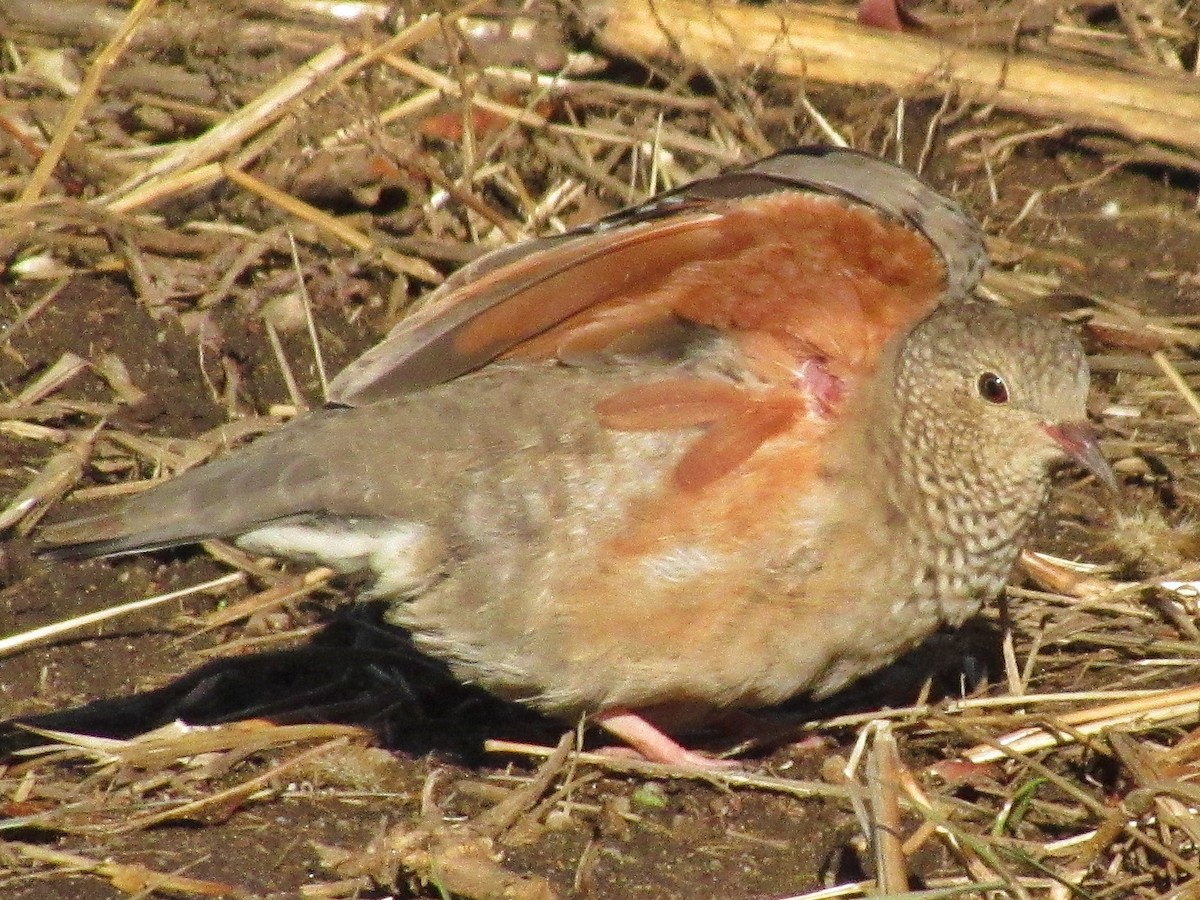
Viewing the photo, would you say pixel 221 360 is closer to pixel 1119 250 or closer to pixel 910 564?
pixel 910 564

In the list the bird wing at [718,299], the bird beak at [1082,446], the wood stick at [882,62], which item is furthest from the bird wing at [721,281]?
the wood stick at [882,62]

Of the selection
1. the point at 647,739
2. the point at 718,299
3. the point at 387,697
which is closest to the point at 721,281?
the point at 718,299

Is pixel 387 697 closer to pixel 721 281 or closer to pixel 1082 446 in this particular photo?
pixel 721 281

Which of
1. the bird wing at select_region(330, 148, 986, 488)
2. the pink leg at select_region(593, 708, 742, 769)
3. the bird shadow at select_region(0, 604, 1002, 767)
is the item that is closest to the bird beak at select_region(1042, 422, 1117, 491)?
the bird wing at select_region(330, 148, 986, 488)

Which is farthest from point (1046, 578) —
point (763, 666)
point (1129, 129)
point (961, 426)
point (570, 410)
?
point (1129, 129)

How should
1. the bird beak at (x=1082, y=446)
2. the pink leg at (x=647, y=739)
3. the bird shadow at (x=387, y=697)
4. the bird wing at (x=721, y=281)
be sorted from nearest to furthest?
the bird wing at (x=721, y=281) → the bird beak at (x=1082, y=446) → the pink leg at (x=647, y=739) → the bird shadow at (x=387, y=697)

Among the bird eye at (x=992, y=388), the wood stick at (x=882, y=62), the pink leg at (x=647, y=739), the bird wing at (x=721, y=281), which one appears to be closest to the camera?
the bird wing at (x=721, y=281)

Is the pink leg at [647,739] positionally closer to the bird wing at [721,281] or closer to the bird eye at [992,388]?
the bird wing at [721,281]

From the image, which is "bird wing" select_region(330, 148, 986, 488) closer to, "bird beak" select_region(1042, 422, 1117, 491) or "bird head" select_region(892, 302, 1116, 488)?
"bird head" select_region(892, 302, 1116, 488)
